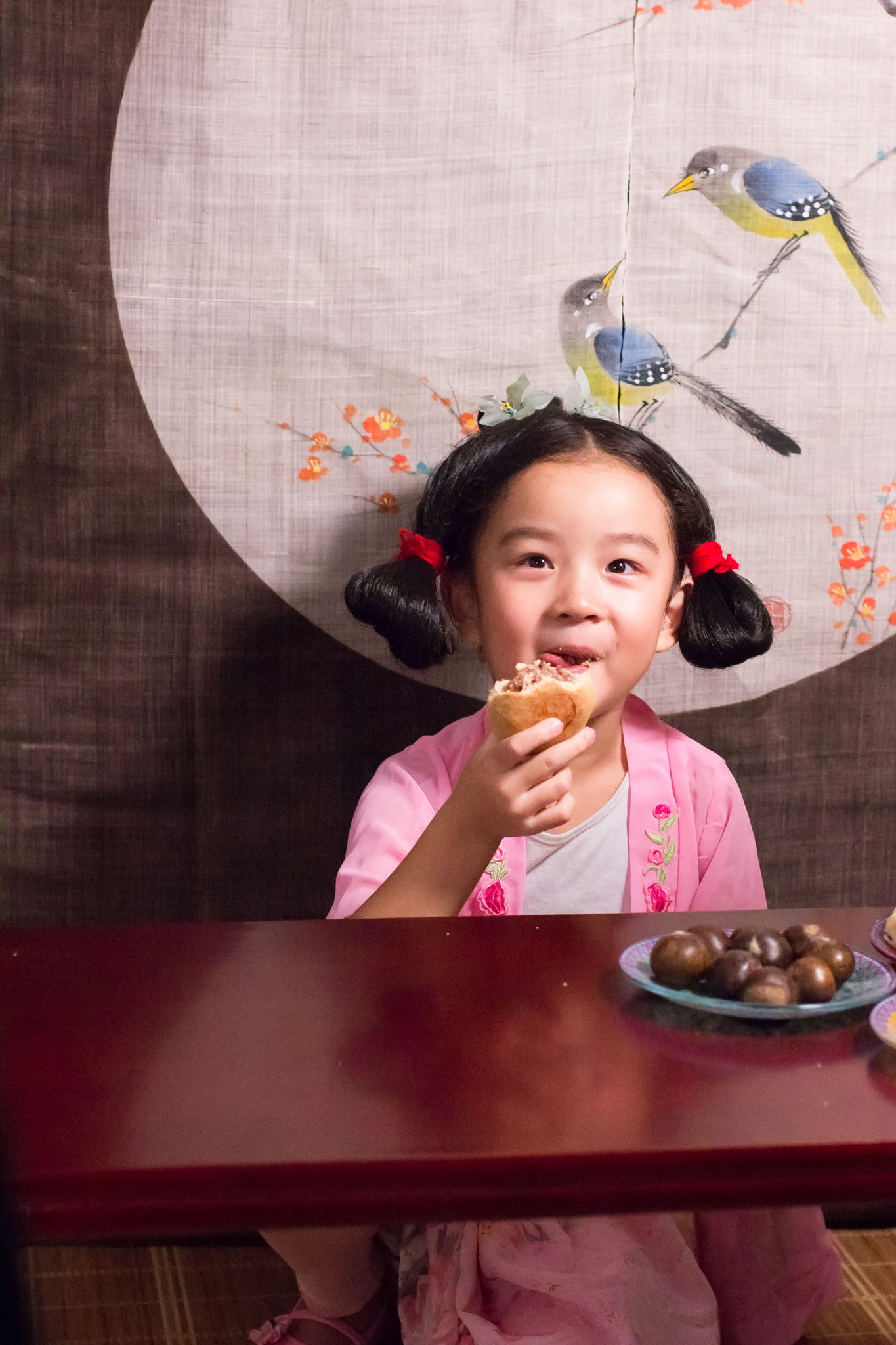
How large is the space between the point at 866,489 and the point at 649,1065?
1207 millimetres

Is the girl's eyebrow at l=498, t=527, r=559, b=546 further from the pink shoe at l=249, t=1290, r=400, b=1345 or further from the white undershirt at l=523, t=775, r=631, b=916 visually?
the pink shoe at l=249, t=1290, r=400, b=1345

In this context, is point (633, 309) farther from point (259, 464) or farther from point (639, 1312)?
point (639, 1312)

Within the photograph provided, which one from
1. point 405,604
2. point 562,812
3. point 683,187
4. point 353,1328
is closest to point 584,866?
point 562,812

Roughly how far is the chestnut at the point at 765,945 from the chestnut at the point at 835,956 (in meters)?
0.02

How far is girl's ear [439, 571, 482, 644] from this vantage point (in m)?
1.53

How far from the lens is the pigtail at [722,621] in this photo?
154cm

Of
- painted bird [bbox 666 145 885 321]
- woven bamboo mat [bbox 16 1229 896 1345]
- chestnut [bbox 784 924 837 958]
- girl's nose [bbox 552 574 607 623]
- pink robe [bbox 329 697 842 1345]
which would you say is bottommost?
woven bamboo mat [bbox 16 1229 896 1345]

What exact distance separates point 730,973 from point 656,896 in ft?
2.01

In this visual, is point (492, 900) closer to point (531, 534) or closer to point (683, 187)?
point (531, 534)

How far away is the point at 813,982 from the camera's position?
0.89 meters

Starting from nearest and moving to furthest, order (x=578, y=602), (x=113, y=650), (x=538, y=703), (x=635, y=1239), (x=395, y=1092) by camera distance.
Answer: (x=395, y=1092) < (x=635, y=1239) < (x=538, y=703) < (x=578, y=602) < (x=113, y=650)

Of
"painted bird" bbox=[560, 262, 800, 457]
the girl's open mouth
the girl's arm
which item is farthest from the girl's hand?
"painted bird" bbox=[560, 262, 800, 457]

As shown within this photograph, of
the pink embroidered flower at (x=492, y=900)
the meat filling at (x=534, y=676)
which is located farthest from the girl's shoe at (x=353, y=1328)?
the meat filling at (x=534, y=676)

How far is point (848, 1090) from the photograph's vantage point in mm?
780
